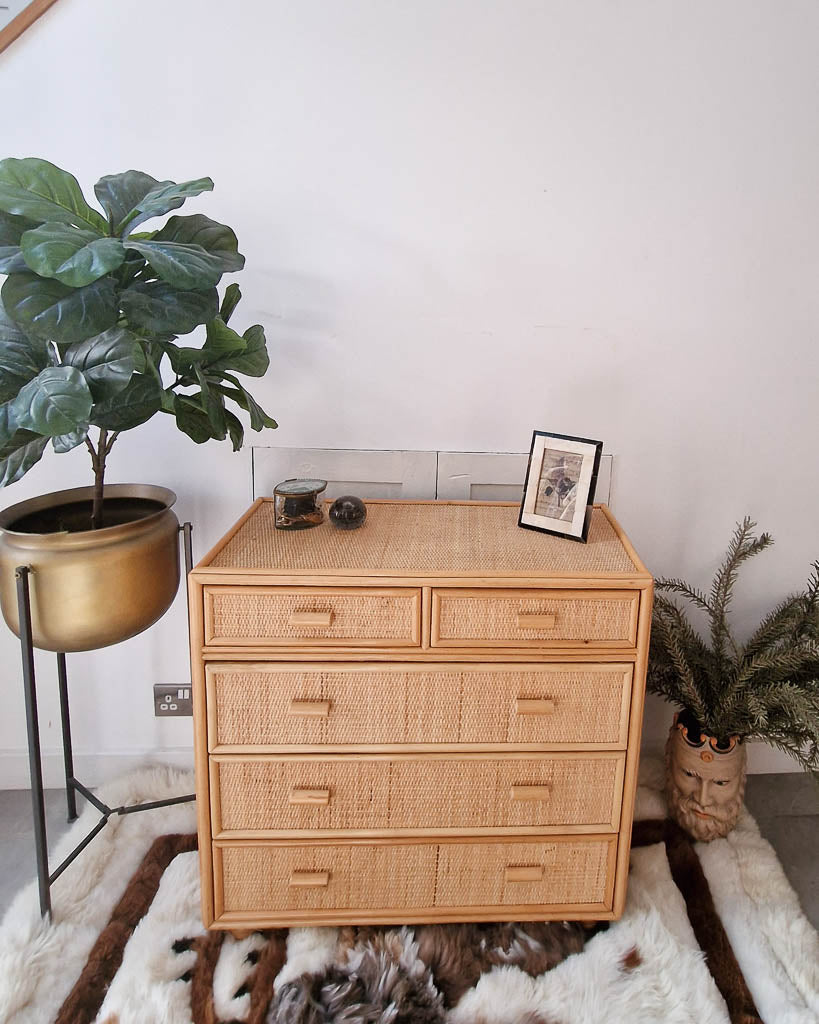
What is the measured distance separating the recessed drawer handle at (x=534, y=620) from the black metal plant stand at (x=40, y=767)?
2.28ft

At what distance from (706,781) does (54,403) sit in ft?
5.42

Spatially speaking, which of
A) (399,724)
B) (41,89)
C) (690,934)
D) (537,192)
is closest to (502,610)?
(399,724)

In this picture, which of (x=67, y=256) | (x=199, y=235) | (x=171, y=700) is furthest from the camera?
(x=171, y=700)

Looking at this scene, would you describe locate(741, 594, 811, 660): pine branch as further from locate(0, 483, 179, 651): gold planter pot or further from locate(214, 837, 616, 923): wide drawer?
locate(0, 483, 179, 651): gold planter pot

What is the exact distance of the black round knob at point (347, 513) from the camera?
152 centimetres

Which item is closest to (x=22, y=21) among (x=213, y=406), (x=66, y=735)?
(x=213, y=406)

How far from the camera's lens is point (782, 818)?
1907mm

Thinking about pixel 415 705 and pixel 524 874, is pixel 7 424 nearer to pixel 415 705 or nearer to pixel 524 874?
pixel 415 705

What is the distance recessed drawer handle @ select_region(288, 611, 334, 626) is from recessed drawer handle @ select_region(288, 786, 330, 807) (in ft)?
1.15

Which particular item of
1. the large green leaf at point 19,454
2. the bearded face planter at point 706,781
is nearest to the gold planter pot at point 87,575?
the large green leaf at point 19,454

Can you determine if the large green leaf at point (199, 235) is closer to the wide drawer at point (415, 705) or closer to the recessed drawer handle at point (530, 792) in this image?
the wide drawer at point (415, 705)

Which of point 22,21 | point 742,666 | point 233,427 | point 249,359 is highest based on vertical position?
point 22,21

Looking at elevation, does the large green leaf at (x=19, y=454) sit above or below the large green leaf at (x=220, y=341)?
below

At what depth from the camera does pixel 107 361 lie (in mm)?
1168
